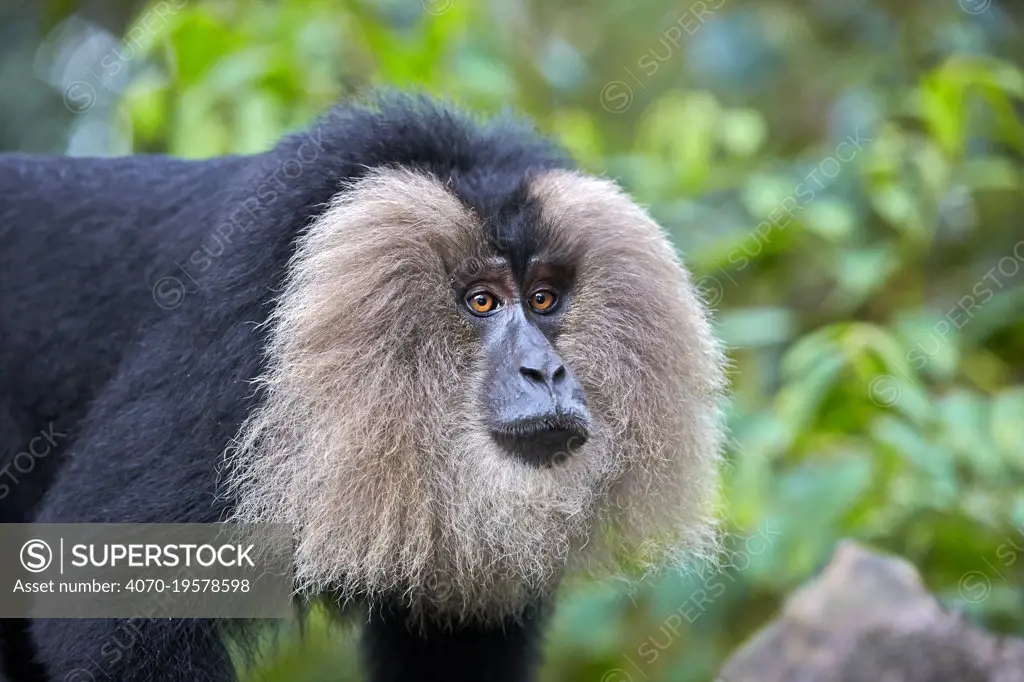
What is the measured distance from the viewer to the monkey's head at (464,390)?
3.41 metres

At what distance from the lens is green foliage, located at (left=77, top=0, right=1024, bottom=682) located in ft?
16.5

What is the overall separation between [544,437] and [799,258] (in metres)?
3.78

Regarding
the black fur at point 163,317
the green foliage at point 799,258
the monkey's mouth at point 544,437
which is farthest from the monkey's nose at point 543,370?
the green foliage at point 799,258

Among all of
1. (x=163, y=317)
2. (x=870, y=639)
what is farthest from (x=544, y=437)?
(x=870, y=639)

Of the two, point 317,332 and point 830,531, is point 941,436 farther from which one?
point 317,332

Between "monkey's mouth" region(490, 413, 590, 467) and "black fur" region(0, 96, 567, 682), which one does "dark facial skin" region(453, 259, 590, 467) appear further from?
"black fur" region(0, 96, 567, 682)

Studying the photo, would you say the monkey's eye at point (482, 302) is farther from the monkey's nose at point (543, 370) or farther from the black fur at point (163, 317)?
the monkey's nose at point (543, 370)

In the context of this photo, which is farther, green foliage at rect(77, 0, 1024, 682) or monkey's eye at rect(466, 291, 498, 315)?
green foliage at rect(77, 0, 1024, 682)

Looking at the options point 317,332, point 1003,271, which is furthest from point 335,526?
point 1003,271

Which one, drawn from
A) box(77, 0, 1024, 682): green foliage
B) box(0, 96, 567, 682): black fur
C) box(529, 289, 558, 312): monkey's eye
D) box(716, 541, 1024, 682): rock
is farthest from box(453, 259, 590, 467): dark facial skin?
box(77, 0, 1024, 682): green foliage

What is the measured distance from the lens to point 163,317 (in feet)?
12.1

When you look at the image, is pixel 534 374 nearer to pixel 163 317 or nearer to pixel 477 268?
pixel 477 268

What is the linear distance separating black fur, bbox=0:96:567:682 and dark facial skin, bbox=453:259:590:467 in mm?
145

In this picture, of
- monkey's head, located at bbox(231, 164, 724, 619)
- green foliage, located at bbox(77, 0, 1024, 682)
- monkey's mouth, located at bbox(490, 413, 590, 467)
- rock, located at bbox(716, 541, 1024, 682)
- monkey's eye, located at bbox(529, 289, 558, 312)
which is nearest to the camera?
monkey's mouth, located at bbox(490, 413, 590, 467)
